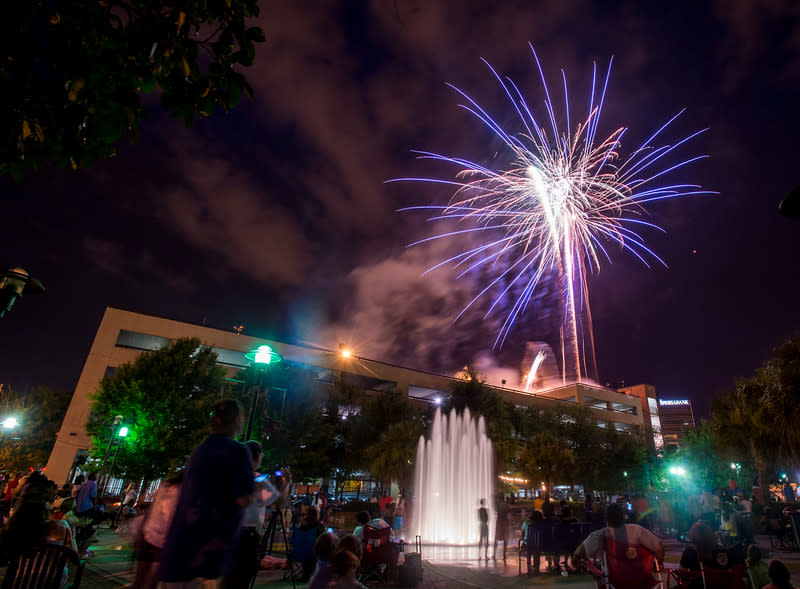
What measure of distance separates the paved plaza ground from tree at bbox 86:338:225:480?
46.7 ft

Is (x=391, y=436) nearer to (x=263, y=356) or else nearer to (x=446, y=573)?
(x=446, y=573)

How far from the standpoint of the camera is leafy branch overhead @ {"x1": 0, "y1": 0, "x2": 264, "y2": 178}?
326 cm

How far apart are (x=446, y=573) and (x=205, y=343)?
31.2 metres

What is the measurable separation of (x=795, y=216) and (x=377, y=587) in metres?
9.45

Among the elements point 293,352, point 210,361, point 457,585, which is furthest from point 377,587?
point 293,352

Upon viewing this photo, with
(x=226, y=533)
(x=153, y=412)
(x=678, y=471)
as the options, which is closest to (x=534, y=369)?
(x=678, y=471)

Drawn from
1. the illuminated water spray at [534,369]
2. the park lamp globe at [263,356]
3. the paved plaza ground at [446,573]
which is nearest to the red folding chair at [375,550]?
the paved plaza ground at [446,573]

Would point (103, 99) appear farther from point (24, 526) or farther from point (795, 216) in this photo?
point (795, 216)

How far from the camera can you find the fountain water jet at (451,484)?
20.3m

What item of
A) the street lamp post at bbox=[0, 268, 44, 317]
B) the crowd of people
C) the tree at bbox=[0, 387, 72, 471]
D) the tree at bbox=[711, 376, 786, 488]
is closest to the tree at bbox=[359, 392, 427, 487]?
the tree at bbox=[711, 376, 786, 488]

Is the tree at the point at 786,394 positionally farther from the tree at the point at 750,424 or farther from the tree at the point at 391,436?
the tree at the point at 391,436

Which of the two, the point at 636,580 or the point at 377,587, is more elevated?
the point at 636,580

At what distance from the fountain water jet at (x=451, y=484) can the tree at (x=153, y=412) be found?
15459 millimetres

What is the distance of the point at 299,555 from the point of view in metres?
7.76
